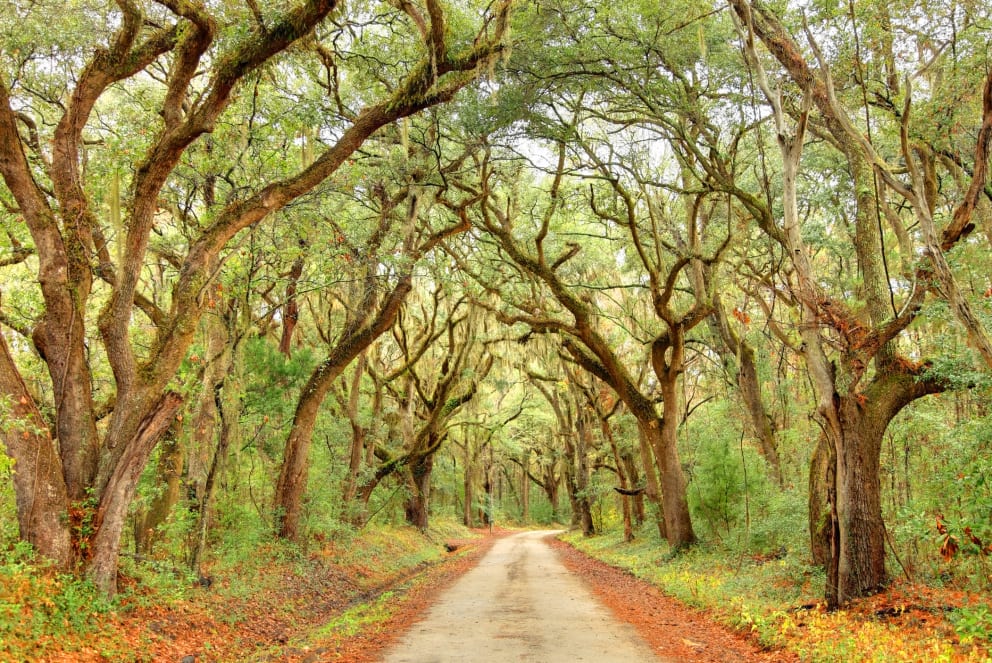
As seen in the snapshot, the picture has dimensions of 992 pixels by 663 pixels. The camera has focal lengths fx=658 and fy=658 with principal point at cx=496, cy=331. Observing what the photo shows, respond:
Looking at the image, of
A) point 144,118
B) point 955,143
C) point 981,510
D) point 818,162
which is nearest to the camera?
point 981,510

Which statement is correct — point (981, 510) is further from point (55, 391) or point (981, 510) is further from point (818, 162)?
point (55, 391)

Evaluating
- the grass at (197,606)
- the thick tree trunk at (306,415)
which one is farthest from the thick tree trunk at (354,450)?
the thick tree trunk at (306,415)

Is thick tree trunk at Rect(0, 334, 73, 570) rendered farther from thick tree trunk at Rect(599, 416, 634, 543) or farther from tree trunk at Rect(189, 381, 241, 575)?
thick tree trunk at Rect(599, 416, 634, 543)

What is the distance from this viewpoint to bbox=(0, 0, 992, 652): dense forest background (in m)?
7.66

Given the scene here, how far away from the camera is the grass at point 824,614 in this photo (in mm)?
6176

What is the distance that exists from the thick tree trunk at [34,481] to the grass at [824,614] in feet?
25.6

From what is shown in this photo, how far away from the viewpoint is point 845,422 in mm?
8398

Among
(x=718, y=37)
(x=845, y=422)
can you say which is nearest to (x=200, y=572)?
(x=845, y=422)

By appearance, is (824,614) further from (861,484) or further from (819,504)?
(819,504)

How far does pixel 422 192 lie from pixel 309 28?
220 inches

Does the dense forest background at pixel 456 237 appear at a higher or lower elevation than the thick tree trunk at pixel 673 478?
higher

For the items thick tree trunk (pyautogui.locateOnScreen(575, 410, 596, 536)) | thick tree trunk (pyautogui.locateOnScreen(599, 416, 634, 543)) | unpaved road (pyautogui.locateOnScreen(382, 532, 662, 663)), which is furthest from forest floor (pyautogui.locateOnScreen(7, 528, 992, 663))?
thick tree trunk (pyautogui.locateOnScreen(575, 410, 596, 536))

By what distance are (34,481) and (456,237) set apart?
11331 millimetres

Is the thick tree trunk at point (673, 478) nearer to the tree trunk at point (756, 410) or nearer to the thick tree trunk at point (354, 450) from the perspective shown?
the tree trunk at point (756, 410)
